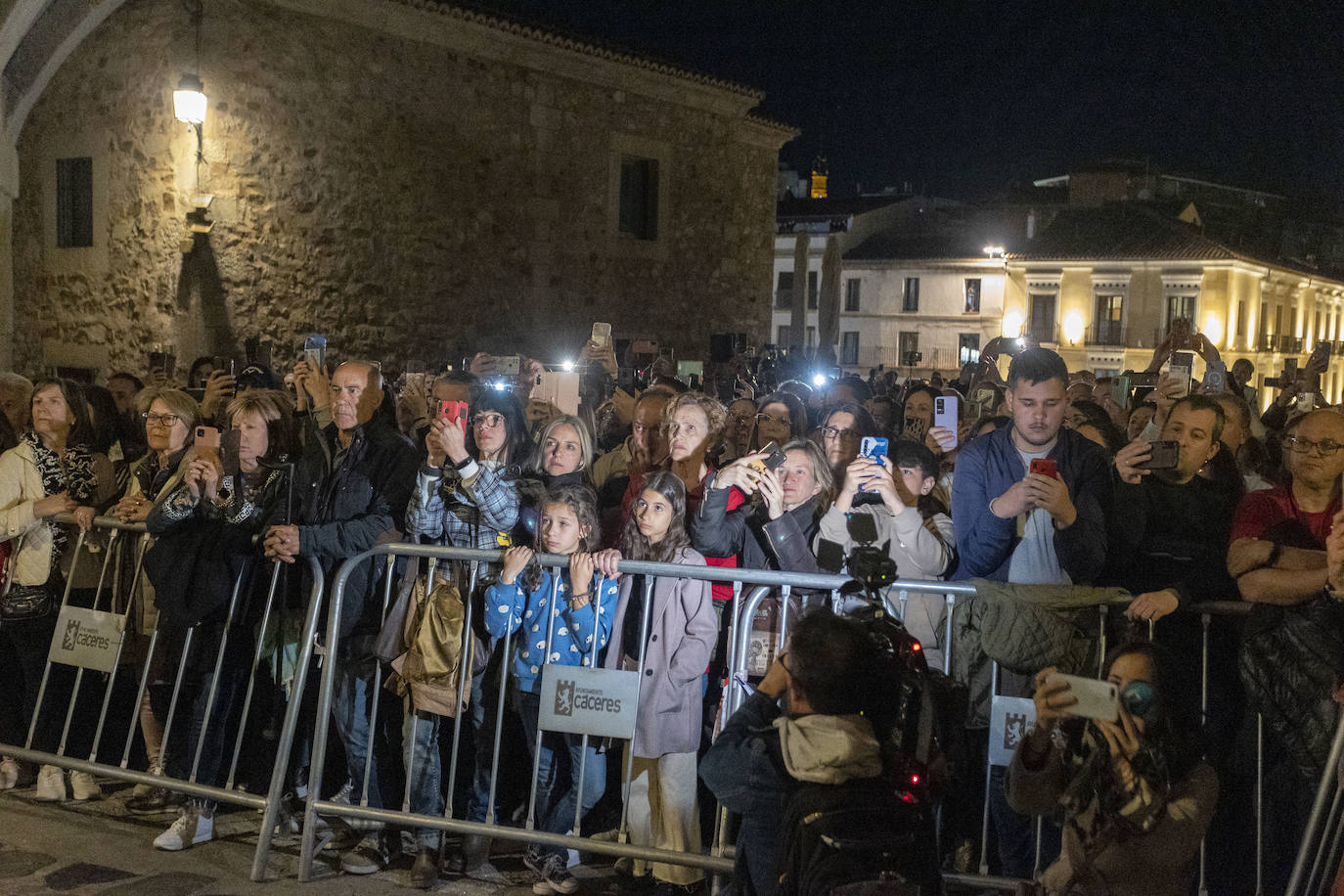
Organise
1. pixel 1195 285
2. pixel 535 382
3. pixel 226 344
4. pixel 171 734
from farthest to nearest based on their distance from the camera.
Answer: pixel 1195 285
pixel 226 344
pixel 535 382
pixel 171 734

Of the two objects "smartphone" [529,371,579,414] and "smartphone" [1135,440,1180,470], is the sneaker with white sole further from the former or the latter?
"smartphone" [529,371,579,414]

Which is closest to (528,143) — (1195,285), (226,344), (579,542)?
(226,344)

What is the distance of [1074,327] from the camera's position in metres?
41.0

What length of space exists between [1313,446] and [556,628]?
110 inches

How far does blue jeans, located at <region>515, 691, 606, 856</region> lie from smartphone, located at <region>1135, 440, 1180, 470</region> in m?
2.32

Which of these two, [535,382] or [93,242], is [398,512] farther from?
[93,242]

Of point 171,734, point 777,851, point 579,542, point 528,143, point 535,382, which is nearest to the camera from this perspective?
point 777,851

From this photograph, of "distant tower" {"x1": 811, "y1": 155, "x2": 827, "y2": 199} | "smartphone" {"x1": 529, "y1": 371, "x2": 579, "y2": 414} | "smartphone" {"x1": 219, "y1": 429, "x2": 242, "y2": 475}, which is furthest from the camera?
"distant tower" {"x1": 811, "y1": 155, "x2": 827, "y2": 199}

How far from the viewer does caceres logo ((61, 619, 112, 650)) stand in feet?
16.2

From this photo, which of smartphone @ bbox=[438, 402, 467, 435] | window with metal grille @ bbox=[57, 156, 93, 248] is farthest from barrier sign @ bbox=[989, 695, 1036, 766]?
window with metal grille @ bbox=[57, 156, 93, 248]

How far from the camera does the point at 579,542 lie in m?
4.52

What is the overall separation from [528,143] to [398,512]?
40.4 feet

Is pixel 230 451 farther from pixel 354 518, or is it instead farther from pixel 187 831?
pixel 187 831

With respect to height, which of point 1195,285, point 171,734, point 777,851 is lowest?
point 171,734
